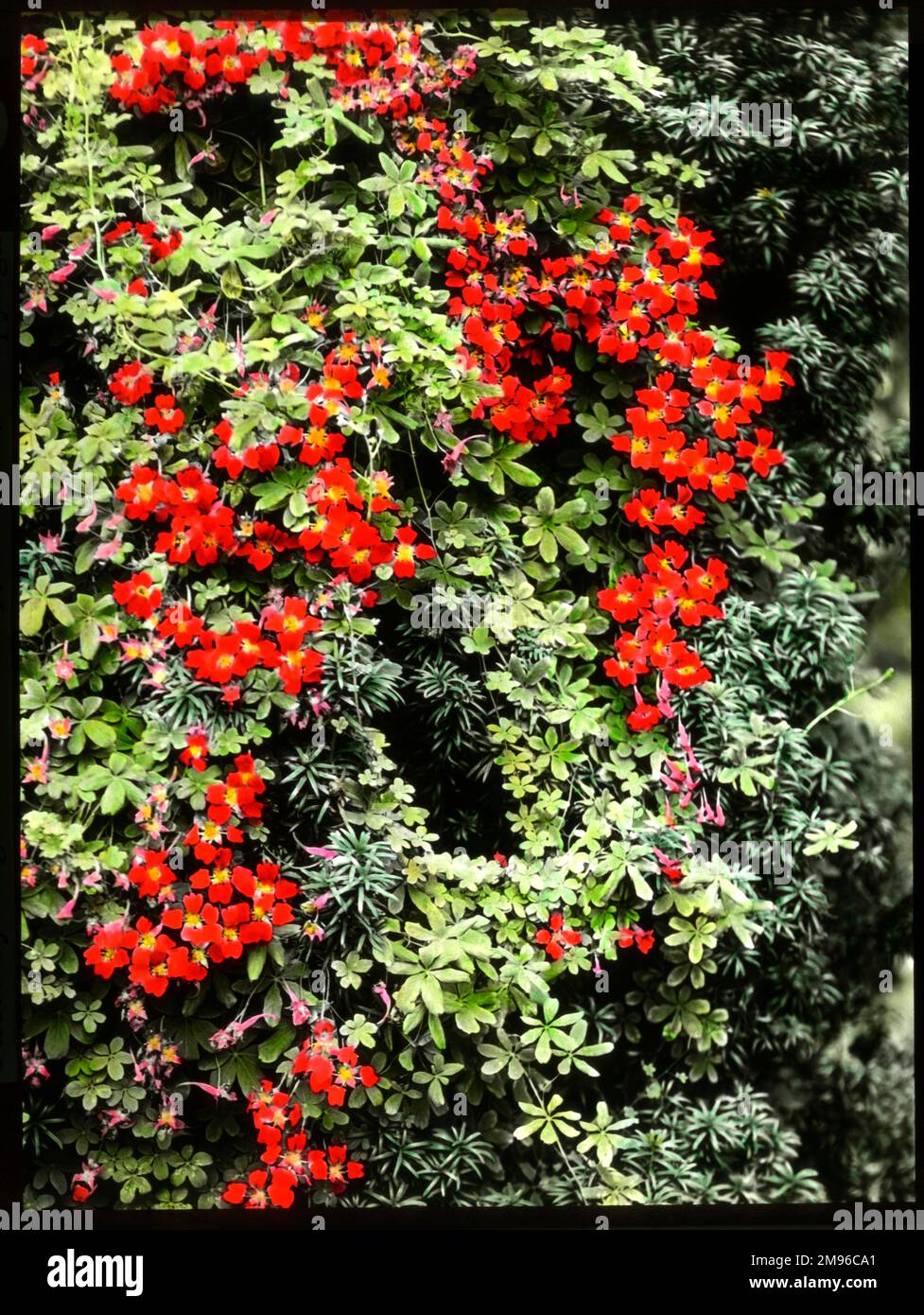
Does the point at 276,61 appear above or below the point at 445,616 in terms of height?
above

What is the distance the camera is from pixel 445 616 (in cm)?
192

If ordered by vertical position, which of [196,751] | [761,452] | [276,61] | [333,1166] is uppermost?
[276,61]

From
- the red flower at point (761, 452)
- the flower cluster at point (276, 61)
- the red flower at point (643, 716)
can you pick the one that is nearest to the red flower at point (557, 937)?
the red flower at point (643, 716)

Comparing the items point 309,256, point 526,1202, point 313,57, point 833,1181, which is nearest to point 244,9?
point 313,57

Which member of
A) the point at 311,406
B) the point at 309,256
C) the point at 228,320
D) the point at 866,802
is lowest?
the point at 866,802

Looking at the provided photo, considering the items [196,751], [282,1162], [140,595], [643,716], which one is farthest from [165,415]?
[282,1162]

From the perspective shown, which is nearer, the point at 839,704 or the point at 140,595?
the point at 140,595

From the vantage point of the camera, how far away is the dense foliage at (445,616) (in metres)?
1.88

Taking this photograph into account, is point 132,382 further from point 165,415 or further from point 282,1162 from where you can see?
point 282,1162

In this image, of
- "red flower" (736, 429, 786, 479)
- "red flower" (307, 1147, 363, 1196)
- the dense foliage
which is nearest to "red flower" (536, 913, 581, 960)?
the dense foliage

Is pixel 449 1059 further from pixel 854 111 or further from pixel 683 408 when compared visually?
pixel 854 111

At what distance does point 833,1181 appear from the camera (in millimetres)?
1972

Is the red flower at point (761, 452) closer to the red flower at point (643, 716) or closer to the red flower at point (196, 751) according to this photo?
the red flower at point (643, 716)
